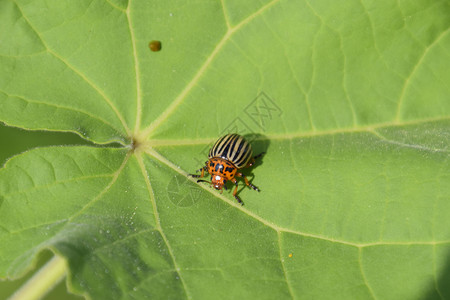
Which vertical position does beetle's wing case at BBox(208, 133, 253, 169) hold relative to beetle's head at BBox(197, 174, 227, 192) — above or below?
above

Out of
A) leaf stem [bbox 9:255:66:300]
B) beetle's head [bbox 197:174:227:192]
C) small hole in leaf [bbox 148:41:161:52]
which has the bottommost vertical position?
beetle's head [bbox 197:174:227:192]

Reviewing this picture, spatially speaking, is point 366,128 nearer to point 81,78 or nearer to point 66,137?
point 81,78

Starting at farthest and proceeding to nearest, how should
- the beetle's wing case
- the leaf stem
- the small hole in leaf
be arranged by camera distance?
the beetle's wing case
the small hole in leaf
the leaf stem

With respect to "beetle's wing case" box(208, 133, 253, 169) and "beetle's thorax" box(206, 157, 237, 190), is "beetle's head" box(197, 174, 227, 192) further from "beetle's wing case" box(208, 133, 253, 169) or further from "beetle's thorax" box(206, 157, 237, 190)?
"beetle's wing case" box(208, 133, 253, 169)

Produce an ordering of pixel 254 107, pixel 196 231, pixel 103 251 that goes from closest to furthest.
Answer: pixel 103 251 → pixel 196 231 → pixel 254 107

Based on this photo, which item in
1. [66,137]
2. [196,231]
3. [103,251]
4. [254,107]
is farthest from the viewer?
[66,137]

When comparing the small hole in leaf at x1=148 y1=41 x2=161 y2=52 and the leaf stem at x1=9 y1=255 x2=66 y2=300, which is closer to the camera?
the leaf stem at x1=9 y1=255 x2=66 y2=300

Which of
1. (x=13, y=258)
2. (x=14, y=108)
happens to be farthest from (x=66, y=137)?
(x=13, y=258)

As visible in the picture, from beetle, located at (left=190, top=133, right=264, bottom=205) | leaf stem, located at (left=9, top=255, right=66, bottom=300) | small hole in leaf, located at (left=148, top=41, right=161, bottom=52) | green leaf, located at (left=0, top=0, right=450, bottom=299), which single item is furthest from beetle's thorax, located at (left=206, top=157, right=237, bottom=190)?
leaf stem, located at (left=9, top=255, right=66, bottom=300)

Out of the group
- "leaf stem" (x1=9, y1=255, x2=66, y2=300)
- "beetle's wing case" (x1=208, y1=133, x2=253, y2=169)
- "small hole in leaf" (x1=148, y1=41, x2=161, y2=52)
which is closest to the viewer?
"leaf stem" (x1=9, y1=255, x2=66, y2=300)
